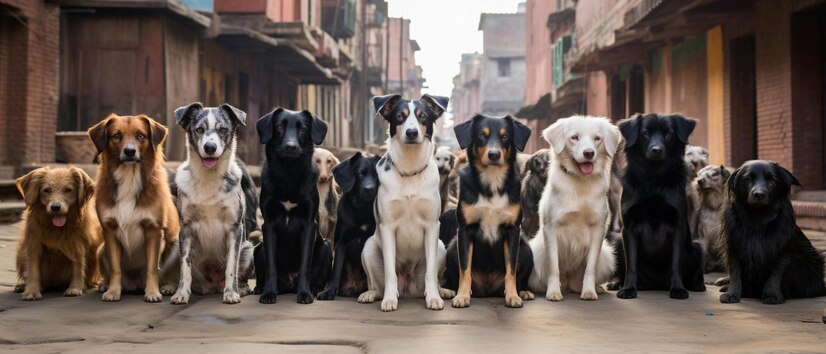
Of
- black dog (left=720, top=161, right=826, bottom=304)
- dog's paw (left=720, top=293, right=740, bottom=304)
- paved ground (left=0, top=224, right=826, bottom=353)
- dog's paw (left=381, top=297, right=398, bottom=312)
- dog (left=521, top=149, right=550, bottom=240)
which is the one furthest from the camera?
dog (left=521, top=149, right=550, bottom=240)

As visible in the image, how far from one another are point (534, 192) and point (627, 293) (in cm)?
278

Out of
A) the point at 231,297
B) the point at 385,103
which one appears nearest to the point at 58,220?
the point at 231,297

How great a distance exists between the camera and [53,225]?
654cm

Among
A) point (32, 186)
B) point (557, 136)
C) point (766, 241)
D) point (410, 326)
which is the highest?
point (557, 136)

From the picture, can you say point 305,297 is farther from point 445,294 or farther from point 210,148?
point 210,148

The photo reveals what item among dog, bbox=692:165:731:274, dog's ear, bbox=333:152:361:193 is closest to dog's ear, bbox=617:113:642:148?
dog, bbox=692:165:731:274

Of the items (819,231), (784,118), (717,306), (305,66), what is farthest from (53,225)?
(305,66)

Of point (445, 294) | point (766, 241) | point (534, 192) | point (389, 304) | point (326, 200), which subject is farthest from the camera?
point (534, 192)

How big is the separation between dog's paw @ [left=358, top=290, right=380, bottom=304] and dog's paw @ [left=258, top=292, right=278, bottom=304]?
21.6 inches

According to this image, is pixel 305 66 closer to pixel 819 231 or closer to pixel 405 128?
pixel 819 231

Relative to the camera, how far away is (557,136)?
6.53 m

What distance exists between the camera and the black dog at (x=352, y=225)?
6520 millimetres

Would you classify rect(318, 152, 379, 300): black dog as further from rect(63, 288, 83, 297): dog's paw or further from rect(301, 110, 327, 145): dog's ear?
rect(63, 288, 83, 297): dog's paw

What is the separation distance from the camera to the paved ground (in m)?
4.65
